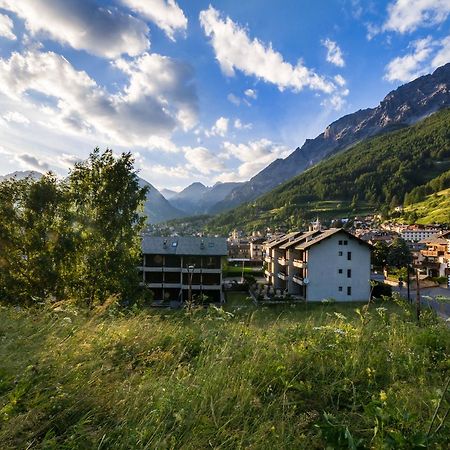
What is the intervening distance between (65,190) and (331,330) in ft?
67.7

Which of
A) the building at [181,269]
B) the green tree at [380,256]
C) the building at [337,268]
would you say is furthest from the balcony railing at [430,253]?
the building at [181,269]

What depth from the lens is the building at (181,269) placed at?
40.7 metres

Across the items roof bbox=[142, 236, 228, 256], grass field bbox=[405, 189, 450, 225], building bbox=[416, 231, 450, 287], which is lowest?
building bbox=[416, 231, 450, 287]

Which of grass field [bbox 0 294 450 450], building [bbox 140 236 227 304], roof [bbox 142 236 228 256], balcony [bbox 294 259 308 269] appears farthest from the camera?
roof [bbox 142 236 228 256]

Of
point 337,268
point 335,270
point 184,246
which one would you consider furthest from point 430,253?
point 184,246

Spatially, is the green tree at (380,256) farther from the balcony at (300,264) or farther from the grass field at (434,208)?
the grass field at (434,208)

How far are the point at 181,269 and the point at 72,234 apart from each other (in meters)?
22.0

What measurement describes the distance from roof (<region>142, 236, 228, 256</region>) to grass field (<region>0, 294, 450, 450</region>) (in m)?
34.9

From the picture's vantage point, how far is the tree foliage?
1945cm

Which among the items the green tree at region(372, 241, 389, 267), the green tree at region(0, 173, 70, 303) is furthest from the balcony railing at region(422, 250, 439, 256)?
the green tree at region(0, 173, 70, 303)

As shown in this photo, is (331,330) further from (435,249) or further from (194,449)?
(435,249)

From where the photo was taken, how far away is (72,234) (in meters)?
20.2

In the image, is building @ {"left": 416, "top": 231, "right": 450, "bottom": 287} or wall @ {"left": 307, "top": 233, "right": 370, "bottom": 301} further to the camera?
building @ {"left": 416, "top": 231, "right": 450, "bottom": 287}

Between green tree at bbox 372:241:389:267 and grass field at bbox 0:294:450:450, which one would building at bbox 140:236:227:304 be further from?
green tree at bbox 372:241:389:267
